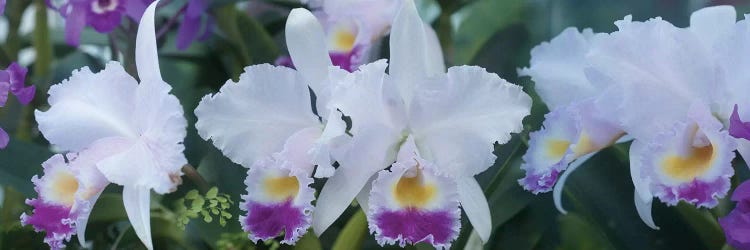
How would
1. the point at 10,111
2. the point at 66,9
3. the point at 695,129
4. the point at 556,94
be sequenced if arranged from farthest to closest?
the point at 10,111 < the point at 66,9 < the point at 556,94 < the point at 695,129

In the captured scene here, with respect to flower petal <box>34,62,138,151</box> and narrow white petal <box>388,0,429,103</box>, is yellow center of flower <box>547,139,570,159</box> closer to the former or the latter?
narrow white petal <box>388,0,429,103</box>

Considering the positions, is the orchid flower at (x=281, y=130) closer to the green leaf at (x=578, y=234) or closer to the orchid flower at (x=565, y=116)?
the orchid flower at (x=565, y=116)

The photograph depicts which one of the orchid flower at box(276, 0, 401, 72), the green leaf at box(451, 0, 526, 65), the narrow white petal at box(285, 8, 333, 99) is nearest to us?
the narrow white petal at box(285, 8, 333, 99)

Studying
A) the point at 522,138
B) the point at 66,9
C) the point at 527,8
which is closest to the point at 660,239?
the point at 522,138

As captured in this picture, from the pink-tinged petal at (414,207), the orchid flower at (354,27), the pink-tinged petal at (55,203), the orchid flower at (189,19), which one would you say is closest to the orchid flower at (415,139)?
the pink-tinged petal at (414,207)

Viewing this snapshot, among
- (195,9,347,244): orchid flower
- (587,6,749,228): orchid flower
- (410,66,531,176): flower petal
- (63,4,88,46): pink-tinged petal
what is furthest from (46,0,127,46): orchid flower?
(587,6,749,228): orchid flower

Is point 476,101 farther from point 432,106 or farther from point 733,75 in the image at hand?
point 733,75
